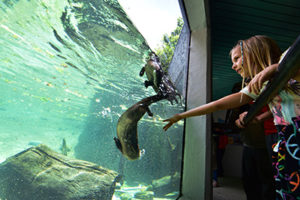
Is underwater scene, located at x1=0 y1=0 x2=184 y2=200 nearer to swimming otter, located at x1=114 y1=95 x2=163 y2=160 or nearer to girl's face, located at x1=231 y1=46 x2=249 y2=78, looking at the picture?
swimming otter, located at x1=114 y1=95 x2=163 y2=160

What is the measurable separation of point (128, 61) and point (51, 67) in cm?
387

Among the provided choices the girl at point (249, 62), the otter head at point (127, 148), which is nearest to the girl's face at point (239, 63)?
the girl at point (249, 62)

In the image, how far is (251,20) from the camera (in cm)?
409

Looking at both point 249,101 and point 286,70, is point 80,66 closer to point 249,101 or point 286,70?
point 249,101

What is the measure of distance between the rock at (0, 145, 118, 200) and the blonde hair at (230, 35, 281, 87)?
3304 millimetres

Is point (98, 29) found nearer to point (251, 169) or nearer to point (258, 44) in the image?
point (258, 44)

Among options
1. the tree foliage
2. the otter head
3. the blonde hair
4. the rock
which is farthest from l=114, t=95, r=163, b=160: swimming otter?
the tree foliage

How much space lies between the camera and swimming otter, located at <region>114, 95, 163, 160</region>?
226 cm

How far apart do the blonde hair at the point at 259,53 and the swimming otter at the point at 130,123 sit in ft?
4.13

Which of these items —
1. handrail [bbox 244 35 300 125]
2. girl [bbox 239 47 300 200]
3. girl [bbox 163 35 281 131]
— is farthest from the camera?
girl [bbox 163 35 281 131]

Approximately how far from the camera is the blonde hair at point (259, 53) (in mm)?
1384

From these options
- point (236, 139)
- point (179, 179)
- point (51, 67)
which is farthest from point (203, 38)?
point (236, 139)

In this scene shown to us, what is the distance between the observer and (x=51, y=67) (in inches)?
249

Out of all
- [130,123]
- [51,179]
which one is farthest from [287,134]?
[51,179]
